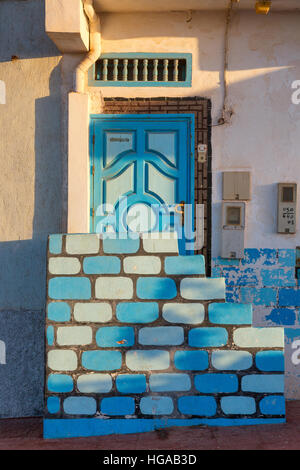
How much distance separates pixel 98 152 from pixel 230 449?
2910mm

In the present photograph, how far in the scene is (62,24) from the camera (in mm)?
3445

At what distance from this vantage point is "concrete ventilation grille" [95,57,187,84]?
391 centimetres

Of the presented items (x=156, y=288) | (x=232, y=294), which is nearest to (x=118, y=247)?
(x=156, y=288)

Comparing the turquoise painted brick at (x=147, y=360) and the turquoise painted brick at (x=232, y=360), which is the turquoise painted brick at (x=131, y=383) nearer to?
the turquoise painted brick at (x=147, y=360)

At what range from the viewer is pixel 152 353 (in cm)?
270

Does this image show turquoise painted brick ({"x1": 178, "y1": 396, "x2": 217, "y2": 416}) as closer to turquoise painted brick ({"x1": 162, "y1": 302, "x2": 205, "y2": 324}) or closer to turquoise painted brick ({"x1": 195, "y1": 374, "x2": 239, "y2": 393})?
turquoise painted brick ({"x1": 195, "y1": 374, "x2": 239, "y2": 393})

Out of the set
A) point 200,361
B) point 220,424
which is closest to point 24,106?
point 200,361

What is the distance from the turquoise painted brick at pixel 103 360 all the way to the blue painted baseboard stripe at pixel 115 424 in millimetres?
364

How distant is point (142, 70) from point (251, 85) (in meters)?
1.15

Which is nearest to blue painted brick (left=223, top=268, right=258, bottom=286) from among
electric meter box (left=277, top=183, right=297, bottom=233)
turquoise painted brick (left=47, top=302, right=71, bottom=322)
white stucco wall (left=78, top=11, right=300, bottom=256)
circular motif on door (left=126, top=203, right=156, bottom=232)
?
white stucco wall (left=78, top=11, right=300, bottom=256)

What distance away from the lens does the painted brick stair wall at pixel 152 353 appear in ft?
8.76

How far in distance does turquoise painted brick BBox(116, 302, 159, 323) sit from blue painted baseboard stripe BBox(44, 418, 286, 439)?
2.28 feet

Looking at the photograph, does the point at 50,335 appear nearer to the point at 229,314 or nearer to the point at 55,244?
the point at 55,244

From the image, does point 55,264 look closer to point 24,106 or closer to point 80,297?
point 80,297
